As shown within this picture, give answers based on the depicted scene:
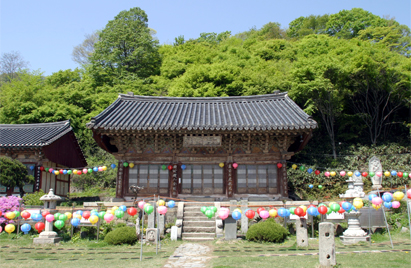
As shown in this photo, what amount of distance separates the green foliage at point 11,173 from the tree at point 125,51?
21677mm

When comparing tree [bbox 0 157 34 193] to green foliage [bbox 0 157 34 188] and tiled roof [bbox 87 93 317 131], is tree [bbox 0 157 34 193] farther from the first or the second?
tiled roof [bbox 87 93 317 131]

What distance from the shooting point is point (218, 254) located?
33.7 feet

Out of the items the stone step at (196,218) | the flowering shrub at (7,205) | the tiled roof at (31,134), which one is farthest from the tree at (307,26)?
the flowering shrub at (7,205)

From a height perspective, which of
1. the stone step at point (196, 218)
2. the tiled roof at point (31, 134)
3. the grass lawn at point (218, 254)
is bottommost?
the grass lawn at point (218, 254)

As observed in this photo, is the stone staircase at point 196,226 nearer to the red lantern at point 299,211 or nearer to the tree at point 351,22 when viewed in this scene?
the red lantern at point 299,211

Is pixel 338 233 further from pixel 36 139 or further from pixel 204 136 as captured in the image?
pixel 36 139

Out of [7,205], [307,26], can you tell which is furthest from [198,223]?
[307,26]

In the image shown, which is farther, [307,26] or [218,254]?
[307,26]

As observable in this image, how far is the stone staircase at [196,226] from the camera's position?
13.1 metres

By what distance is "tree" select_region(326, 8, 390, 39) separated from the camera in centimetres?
4434

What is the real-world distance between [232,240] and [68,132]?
53.4 ft

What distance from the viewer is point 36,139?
20.3 m

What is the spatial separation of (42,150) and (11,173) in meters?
2.94

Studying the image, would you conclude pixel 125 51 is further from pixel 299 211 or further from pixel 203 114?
pixel 299 211
